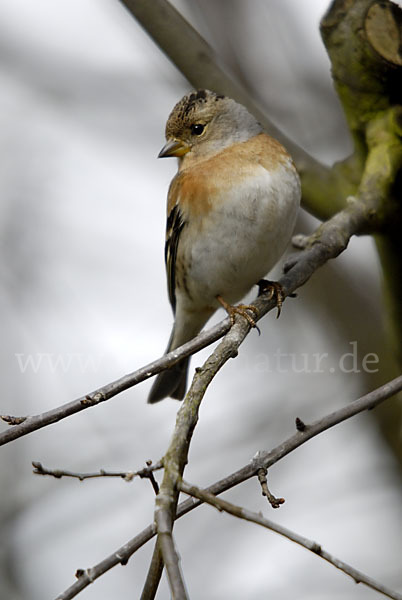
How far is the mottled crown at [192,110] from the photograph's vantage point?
427 centimetres

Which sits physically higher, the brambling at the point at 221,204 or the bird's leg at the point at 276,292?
the brambling at the point at 221,204

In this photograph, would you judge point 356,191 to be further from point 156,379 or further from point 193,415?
point 193,415

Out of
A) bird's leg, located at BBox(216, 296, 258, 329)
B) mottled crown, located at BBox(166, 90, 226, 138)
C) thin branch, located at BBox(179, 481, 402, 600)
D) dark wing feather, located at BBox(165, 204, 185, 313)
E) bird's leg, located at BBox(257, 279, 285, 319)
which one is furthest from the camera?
mottled crown, located at BBox(166, 90, 226, 138)

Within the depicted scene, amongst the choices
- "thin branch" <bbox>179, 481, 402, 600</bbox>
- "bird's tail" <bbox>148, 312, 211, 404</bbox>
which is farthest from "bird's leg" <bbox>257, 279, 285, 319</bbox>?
"thin branch" <bbox>179, 481, 402, 600</bbox>

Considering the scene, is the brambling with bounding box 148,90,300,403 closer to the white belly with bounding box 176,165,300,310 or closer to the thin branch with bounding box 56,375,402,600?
the white belly with bounding box 176,165,300,310

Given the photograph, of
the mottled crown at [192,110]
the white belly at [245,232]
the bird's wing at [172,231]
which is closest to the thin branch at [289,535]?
the white belly at [245,232]

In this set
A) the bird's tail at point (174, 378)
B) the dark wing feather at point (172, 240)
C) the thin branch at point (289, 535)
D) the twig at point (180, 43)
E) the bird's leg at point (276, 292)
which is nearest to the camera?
the thin branch at point (289, 535)

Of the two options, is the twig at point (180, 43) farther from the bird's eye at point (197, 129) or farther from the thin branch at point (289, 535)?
the thin branch at point (289, 535)

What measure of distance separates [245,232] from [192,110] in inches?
39.0

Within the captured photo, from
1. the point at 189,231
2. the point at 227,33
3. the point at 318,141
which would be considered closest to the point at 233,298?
the point at 189,231

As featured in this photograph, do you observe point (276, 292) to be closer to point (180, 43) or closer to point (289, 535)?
point (180, 43)

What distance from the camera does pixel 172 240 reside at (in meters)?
4.27

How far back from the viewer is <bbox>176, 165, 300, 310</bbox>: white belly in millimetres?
3773

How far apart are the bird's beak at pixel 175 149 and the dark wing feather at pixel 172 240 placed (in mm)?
367
